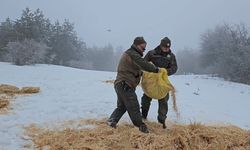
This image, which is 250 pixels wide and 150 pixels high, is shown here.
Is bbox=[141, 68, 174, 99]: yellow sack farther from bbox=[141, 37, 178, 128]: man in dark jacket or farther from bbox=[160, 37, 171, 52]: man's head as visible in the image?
bbox=[160, 37, 171, 52]: man's head

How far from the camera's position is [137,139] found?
21.5 ft

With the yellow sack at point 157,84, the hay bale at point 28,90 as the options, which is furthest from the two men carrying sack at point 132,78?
the hay bale at point 28,90

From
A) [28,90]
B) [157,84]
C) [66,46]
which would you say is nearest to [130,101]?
[157,84]

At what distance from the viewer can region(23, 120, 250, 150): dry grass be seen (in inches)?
249

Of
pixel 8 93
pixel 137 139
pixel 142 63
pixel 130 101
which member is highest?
pixel 142 63

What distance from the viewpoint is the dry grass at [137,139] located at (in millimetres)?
6336

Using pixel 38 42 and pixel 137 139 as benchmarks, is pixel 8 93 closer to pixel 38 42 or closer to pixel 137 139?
pixel 137 139

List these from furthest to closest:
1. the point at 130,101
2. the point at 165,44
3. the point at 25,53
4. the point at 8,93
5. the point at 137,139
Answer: the point at 25,53
the point at 8,93
the point at 165,44
the point at 130,101
the point at 137,139

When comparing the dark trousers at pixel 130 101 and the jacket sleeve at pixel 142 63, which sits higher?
the jacket sleeve at pixel 142 63

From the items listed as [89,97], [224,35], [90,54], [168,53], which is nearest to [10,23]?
[224,35]

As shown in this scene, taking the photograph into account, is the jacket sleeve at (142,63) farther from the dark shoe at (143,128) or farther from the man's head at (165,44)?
the dark shoe at (143,128)

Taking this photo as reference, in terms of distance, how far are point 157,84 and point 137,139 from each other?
1524 millimetres

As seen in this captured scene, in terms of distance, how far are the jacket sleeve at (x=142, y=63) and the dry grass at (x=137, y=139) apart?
1.13 metres

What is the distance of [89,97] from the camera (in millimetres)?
11242
